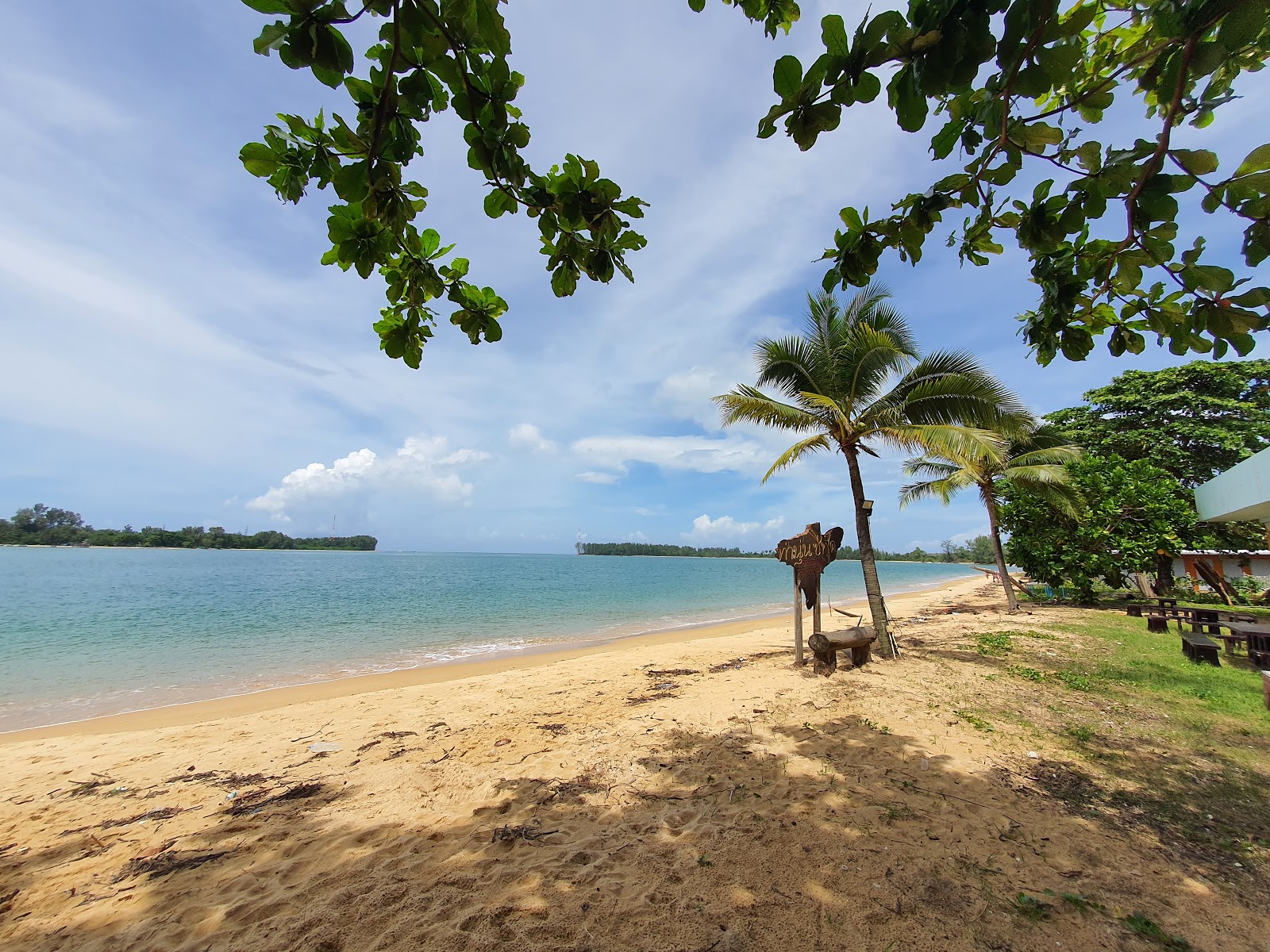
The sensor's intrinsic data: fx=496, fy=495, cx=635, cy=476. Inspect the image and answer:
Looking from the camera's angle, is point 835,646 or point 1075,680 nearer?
point 1075,680

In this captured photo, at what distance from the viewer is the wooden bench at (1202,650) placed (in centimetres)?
709

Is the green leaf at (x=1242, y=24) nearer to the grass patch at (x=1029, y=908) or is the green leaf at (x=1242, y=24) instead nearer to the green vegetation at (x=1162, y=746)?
the grass patch at (x=1029, y=908)

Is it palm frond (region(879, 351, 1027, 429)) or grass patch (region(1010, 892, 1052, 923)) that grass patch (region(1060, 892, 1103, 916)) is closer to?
grass patch (region(1010, 892, 1052, 923))

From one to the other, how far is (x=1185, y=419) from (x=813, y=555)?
831 inches

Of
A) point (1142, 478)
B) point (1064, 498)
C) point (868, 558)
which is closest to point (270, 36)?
point (868, 558)

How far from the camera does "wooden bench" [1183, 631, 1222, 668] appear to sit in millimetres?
7090

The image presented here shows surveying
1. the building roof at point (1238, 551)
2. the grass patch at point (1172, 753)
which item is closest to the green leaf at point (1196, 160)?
the grass patch at point (1172, 753)

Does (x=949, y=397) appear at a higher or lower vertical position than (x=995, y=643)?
higher

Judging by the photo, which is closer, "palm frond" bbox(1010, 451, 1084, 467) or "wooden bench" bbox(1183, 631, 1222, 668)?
"wooden bench" bbox(1183, 631, 1222, 668)

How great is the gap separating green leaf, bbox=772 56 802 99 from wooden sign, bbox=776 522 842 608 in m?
6.53

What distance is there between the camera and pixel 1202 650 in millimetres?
7141

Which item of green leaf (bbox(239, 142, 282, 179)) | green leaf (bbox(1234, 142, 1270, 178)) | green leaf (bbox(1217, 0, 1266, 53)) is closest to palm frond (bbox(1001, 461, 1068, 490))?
A: green leaf (bbox(1234, 142, 1270, 178))

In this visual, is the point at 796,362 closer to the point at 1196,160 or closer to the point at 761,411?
the point at 761,411

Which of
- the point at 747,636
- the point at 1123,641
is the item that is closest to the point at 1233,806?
the point at 1123,641
